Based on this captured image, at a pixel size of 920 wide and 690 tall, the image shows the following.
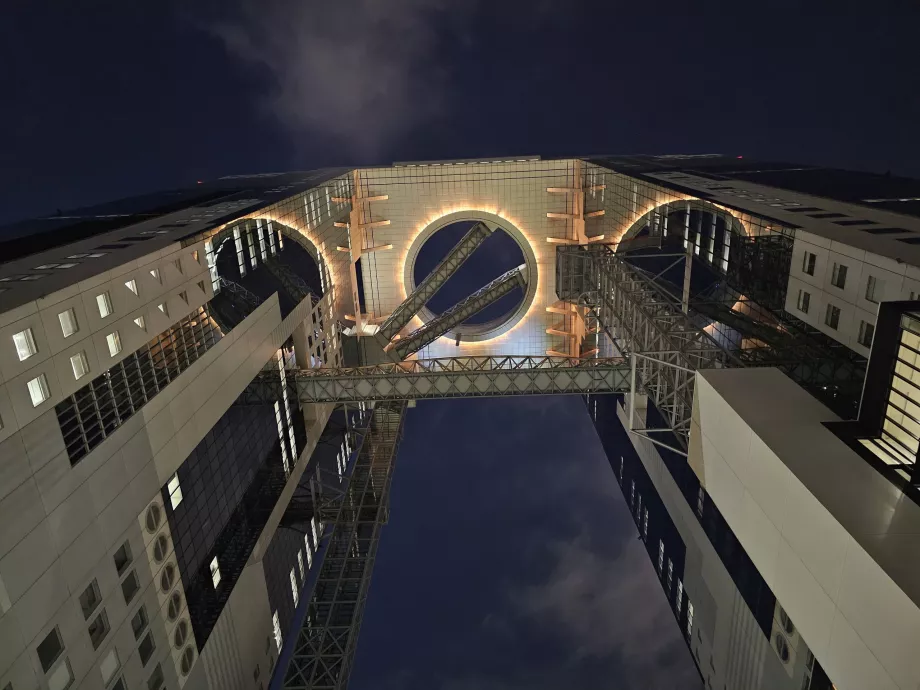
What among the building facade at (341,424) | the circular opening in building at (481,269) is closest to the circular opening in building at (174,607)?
the building facade at (341,424)

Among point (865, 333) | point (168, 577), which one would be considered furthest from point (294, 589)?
point (865, 333)

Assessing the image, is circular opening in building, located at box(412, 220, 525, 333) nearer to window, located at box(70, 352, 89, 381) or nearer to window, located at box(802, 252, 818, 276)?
window, located at box(802, 252, 818, 276)

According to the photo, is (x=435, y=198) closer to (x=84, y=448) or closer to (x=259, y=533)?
(x=259, y=533)

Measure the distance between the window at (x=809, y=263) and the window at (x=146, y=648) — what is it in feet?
83.6

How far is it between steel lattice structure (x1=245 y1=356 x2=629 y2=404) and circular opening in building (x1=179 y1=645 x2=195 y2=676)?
14463 mm

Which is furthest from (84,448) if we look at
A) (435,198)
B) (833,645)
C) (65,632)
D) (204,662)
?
(435,198)

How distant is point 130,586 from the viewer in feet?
55.1

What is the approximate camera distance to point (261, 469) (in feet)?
90.6

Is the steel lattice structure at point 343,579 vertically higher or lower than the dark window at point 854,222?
lower

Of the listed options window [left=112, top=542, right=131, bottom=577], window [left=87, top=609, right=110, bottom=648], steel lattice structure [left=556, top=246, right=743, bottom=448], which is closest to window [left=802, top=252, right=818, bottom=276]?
steel lattice structure [left=556, top=246, right=743, bottom=448]

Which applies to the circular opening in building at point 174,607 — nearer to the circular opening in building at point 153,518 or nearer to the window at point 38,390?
the circular opening in building at point 153,518

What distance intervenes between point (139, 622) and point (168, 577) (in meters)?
1.91

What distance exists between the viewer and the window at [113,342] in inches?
627

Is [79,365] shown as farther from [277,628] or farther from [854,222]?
[854,222]
